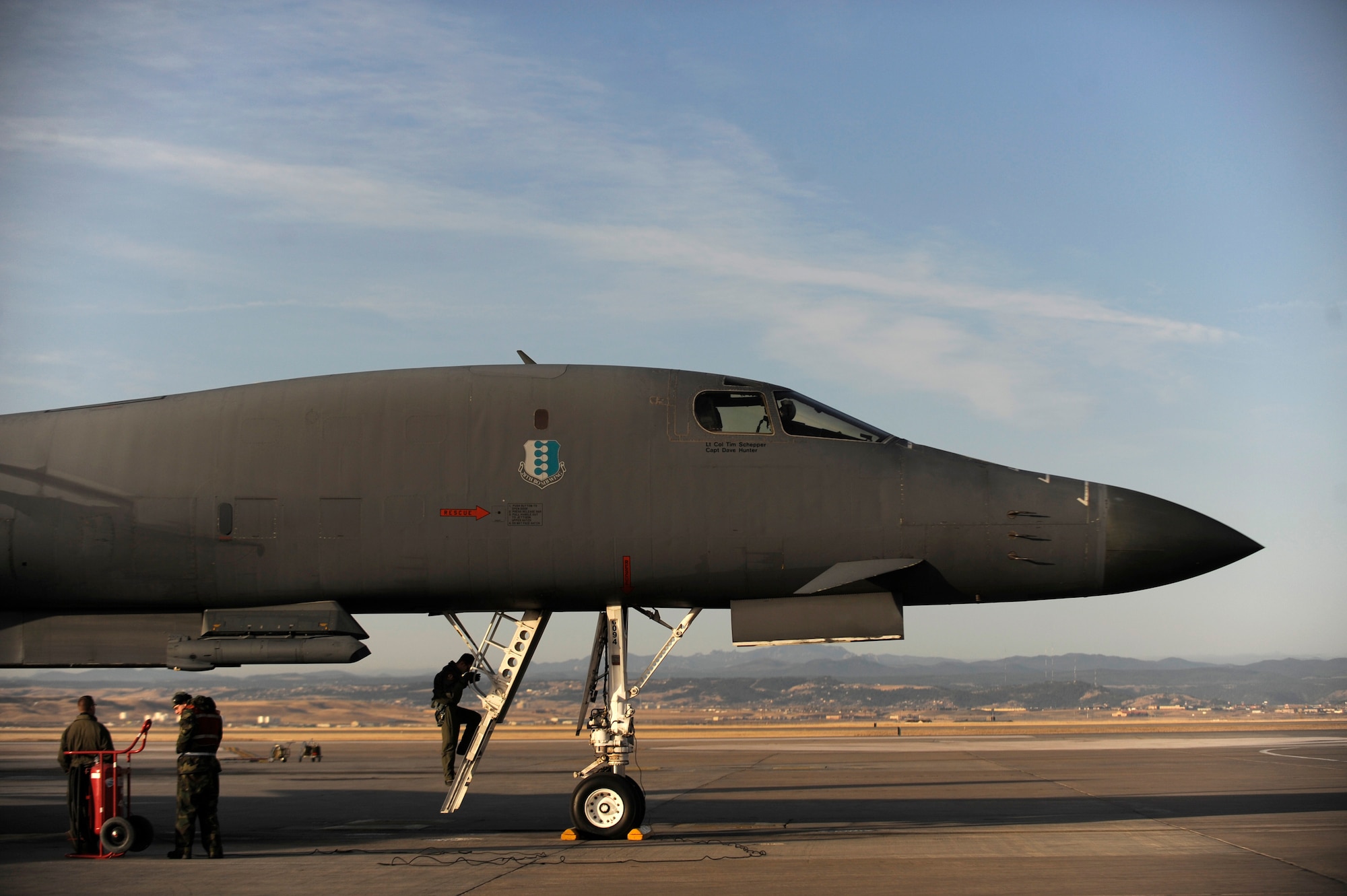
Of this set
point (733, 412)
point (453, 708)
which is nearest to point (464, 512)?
point (453, 708)

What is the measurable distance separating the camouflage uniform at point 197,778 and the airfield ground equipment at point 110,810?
624 mm

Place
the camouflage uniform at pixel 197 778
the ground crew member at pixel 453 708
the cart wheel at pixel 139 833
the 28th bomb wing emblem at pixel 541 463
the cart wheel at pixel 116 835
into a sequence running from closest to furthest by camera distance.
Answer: the camouflage uniform at pixel 197 778 < the cart wheel at pixel 116 835 < the cart wheel at pixel 139 833 < the 28th bomb wing emblem at pixel 541 463 < the ground crew member at pixel 453 708

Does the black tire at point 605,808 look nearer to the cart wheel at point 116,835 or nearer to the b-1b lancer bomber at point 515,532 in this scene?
the b-1b lancer bomber at point 515,532

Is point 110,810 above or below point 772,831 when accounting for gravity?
above

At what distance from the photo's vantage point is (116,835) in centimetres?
1236

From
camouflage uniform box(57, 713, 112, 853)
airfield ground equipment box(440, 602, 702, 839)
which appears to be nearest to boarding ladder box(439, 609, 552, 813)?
airfield ground equipment box(440, 602, 702, 839)

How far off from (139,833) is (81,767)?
1051 millimetres

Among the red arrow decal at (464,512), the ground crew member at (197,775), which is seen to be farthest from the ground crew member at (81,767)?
the red arrow decal at (464,512)

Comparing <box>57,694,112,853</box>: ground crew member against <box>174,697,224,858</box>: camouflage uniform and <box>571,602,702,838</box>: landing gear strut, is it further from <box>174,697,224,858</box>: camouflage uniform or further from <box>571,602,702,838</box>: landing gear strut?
<box>571,602,702,838</box>: landing gear strut

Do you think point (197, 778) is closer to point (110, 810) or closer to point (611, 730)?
point (110, 810)

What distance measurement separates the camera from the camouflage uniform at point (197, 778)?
461 inches

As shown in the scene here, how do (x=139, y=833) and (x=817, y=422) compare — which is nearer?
(x=139, y=833)

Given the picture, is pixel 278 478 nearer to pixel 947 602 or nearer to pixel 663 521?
pixel 663 521

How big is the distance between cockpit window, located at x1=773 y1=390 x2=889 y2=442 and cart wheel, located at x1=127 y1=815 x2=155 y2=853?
8.13 meters
